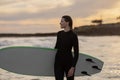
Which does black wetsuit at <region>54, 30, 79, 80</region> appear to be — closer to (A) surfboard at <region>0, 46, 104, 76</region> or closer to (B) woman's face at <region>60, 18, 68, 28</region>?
(B) woman's face at <region>60, 18, 68, 28</region>

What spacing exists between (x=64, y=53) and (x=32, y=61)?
153cm

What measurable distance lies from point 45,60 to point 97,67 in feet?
3.99

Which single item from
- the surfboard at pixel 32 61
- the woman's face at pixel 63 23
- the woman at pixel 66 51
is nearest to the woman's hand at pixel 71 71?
the woman at pixel 66 51

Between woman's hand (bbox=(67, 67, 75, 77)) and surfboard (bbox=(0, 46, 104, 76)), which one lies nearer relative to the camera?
woman's hand (bbox=(67, 67, 75, 77))

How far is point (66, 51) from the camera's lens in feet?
27.2

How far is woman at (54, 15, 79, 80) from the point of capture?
26.8 feet

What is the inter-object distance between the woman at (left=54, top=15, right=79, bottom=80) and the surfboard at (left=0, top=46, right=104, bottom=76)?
42.3 inches

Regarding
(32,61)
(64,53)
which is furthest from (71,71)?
(32,61)

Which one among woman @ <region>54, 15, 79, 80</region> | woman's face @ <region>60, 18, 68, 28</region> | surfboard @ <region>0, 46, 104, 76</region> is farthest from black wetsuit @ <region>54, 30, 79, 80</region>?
surfboard @ <region>0, 46, 104, 76</region>

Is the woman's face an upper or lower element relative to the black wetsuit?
upper


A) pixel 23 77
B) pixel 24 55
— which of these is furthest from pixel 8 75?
pixel 24 55

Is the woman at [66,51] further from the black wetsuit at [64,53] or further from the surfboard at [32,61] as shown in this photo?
the surfboard at [32,61]

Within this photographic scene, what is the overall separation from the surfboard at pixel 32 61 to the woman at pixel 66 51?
1.07m

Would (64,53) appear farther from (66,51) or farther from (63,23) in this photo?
(63,23)
